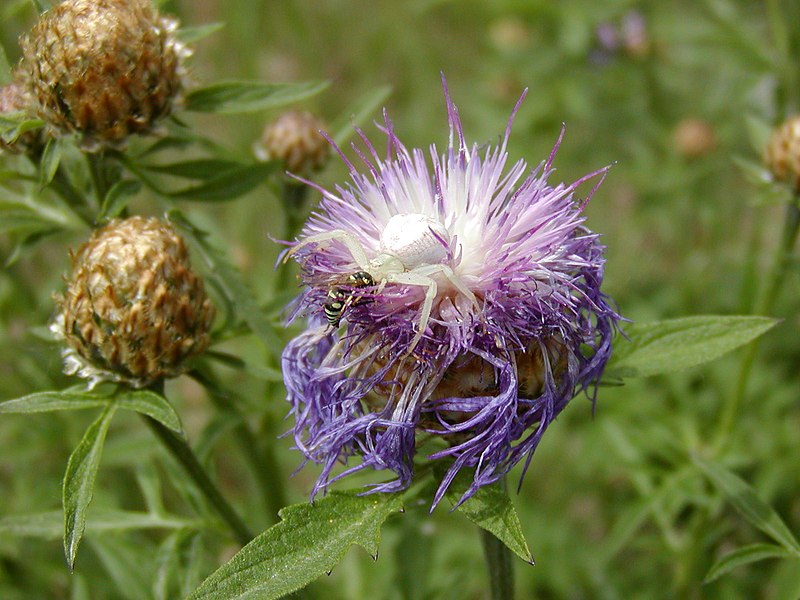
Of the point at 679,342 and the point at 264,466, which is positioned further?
the point at 264,466

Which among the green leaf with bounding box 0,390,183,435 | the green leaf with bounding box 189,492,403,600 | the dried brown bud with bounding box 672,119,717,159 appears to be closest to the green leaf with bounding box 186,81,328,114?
the green leaf with bounding box 0,390,183,435

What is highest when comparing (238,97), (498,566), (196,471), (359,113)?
(238,97)

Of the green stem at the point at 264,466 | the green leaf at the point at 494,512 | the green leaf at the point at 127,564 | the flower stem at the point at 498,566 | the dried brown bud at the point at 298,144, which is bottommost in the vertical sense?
the green leaf at the point at 127,564

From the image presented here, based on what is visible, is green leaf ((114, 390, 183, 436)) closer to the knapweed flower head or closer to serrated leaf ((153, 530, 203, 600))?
the knapweed flower head

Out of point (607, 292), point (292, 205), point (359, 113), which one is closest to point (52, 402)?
point (292, 205)

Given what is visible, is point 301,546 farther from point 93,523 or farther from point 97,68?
point 97,68

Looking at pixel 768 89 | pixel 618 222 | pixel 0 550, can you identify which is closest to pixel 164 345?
pixel 0 550

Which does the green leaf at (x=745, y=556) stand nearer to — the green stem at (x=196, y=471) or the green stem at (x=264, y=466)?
the green stem at (x=196, y=471)

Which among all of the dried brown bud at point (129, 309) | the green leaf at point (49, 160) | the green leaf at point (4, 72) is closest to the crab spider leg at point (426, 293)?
the dried brown bud at point (129, 309)
